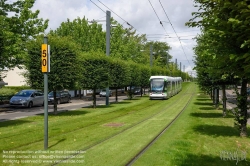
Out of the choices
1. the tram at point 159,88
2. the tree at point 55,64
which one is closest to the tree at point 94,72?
the tree at point 55,64

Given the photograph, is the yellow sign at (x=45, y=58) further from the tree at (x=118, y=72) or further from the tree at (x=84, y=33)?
the tree at (x=84, y=33)

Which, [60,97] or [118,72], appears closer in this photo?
[118,72]

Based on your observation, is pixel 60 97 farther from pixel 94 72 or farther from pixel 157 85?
pixel 157 85

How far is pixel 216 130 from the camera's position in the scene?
15.0 metres

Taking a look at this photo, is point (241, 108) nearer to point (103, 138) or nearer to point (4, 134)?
point (103, 138)

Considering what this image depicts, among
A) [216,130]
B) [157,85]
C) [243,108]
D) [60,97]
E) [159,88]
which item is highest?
[157,85]

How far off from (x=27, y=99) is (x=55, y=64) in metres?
10.5

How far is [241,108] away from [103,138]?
5.71 meters

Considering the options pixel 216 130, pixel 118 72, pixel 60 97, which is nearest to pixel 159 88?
pixel 118 72

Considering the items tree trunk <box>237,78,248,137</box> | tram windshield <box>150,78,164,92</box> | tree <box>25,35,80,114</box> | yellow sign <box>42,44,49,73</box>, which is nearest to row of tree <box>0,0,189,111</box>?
tree <box>25,35,80,114</box>

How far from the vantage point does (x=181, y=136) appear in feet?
42.2

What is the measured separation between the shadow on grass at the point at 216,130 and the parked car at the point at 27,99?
62.2 ft

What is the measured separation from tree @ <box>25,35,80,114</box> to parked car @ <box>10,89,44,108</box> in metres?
9.41

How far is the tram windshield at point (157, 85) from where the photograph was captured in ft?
142
